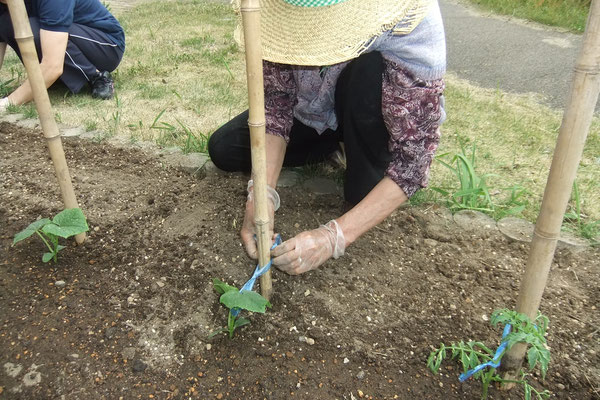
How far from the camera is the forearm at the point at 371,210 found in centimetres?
150

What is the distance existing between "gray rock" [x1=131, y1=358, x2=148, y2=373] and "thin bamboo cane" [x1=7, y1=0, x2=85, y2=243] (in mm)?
552

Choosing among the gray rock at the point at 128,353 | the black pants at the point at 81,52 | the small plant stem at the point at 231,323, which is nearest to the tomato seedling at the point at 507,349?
the small plant stem at the point at 231,323

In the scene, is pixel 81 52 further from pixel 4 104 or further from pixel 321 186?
pixel 321 186

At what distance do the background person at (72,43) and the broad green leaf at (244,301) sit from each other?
85.2 inches

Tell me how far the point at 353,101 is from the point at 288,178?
23.1 inches

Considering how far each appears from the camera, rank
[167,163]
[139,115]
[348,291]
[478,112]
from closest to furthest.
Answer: [348,291]
[167,163]
[139,115]
[478,112]

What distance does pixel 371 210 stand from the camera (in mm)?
1508

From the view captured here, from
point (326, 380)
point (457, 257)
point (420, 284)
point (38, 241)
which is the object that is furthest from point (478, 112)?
point (38, 241)

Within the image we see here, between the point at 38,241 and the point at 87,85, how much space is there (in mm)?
1872

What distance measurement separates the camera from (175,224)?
1764 millimetres

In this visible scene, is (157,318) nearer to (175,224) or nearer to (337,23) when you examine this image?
(175,224)

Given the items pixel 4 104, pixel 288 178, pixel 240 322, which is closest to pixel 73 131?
pixel 4 104

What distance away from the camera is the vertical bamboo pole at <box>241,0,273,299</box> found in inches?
40.1

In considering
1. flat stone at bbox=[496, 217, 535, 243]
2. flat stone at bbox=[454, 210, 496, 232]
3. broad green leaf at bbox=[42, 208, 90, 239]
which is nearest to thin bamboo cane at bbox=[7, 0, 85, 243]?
broad green leaf at bbox=[42, 208, 90, 239]
